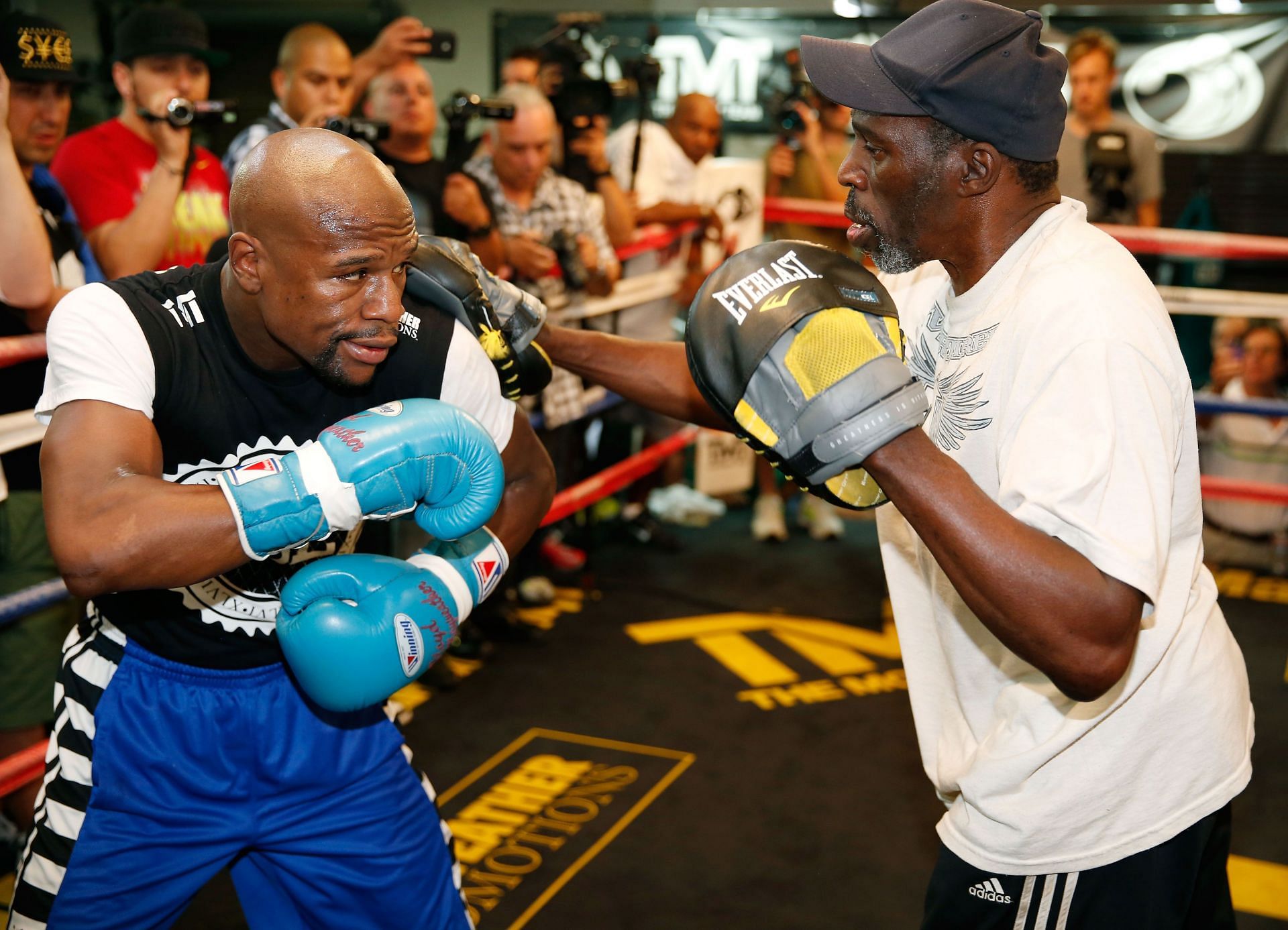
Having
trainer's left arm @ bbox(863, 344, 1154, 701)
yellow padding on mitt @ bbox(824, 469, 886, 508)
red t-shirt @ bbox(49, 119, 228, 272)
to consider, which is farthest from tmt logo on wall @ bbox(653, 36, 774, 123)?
trainer's left arm @ bbox(863, 344, 1154, 701)

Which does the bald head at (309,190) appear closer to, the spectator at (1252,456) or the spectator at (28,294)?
the spectator at (28,294)

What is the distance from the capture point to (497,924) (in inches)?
97.8

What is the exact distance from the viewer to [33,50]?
110 inches

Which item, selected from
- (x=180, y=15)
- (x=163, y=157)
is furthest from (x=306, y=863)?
(x=180, y=15)

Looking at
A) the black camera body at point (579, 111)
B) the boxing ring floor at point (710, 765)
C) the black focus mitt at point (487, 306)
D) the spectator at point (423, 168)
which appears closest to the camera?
the black focus mitt at point (487, 306)

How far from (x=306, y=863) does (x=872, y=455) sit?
1018mm

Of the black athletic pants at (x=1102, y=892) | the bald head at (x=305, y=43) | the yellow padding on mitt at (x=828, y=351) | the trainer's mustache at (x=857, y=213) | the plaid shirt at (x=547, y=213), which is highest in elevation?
the bald head at (x=305, y=43)

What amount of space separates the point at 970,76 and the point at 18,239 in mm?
1946

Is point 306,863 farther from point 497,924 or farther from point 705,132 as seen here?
point 705,132

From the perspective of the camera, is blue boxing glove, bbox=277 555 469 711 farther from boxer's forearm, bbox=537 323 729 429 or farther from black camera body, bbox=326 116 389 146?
black camera body, bbox=326 116 389 146

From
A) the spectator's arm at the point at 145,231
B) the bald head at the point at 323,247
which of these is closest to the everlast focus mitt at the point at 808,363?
the bald head at the point at 323,247

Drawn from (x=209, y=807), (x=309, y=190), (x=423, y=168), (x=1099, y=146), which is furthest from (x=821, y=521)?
(x=309, y=190)

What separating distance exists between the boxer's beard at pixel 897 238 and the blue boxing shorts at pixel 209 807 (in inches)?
39.2

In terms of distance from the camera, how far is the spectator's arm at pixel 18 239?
241 cm
